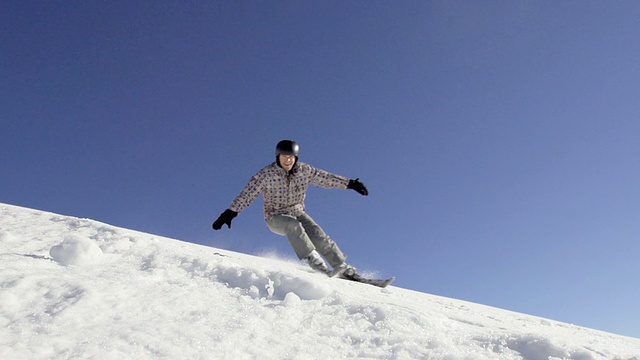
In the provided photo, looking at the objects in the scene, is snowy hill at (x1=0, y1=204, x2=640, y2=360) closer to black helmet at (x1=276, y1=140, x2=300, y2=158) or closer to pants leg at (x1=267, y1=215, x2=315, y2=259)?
pants leg at (x1=267, y1=215, x2=315, y2=259)

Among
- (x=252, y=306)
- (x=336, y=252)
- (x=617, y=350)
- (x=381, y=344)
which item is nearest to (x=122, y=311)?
(x=252, y=306)

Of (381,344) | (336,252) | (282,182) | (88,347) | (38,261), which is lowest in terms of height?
(88,347)

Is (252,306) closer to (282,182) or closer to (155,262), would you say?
(155,262)

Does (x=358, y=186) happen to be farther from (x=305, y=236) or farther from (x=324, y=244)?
(x=305, y=236)

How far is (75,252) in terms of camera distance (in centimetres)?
263

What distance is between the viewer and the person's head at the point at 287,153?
529cm

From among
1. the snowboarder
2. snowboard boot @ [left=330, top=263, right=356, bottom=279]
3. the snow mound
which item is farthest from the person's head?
the snow mound

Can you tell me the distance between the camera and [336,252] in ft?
16.5

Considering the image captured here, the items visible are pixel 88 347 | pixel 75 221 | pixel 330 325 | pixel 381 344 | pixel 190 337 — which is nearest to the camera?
pixel 88 347

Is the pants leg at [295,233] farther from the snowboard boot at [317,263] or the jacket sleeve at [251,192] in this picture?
the jacket sleeve at [251,192]

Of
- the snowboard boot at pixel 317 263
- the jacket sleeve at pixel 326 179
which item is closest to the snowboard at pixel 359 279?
the snowboard boot at pixel 317 263

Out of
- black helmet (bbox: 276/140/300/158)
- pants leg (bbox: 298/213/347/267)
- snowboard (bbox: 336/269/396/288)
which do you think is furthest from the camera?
black helmet (bbox: 276/140/300/158)

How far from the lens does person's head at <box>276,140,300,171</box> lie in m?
5.29

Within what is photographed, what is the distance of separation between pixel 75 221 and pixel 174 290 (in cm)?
188
